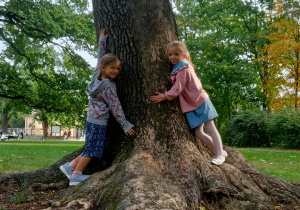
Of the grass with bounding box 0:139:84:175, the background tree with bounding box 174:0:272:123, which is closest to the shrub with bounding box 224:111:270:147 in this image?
the background tree with bounding box 174:0:272:123

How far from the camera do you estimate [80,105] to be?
18812 millimetres

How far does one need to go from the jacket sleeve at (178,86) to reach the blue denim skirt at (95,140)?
0.96 m

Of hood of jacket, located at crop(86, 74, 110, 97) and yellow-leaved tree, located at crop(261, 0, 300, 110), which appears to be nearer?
hood of jacket, located at crop(86, 74, 110, 97)

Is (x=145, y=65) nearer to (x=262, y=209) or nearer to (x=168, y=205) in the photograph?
(x=168, y=205)

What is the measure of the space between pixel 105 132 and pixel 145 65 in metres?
1.01

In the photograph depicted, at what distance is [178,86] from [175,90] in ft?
0.20

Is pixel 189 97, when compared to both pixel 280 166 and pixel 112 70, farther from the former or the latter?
pixel 280 166

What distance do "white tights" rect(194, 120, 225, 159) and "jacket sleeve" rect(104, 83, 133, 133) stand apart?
0.90 m

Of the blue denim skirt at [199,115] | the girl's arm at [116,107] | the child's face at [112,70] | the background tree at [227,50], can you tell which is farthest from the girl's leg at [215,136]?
the background tree at [227,50]

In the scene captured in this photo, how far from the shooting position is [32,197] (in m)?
4.13

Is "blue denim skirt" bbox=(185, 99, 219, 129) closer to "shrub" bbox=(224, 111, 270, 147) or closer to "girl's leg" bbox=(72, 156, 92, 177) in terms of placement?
"girl's leg" bbox=(72, 156, 92, 177)

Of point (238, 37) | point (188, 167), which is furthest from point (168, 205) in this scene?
point (238, 37)

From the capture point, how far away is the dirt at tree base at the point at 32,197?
3.74 metres

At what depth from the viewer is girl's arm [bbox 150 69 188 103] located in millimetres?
4141
